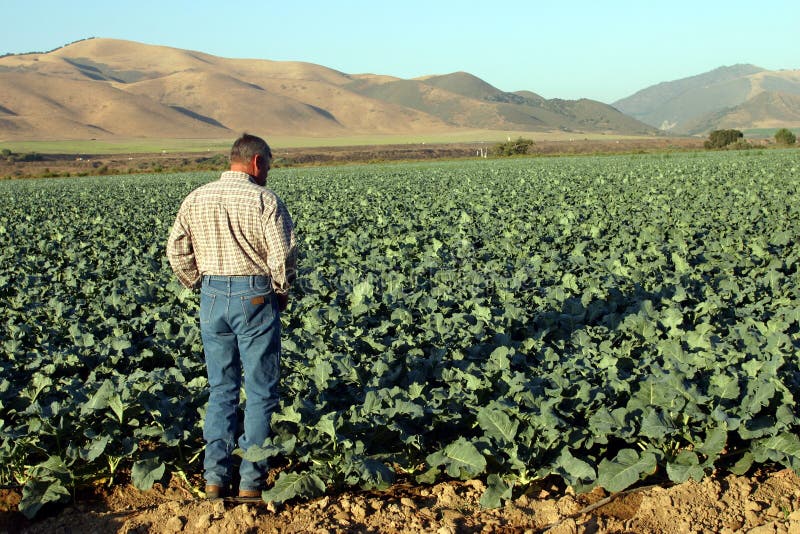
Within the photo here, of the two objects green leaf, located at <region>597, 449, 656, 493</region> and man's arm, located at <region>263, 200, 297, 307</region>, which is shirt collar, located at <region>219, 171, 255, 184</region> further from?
green leaf, located at <region>597, 449, 656, 493</region>

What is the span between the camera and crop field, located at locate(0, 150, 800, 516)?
15.0 feet

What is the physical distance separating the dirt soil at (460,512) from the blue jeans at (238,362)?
25 cm

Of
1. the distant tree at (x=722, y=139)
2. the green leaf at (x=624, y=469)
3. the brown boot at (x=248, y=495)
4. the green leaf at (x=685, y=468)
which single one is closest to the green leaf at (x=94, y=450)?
the brown boot at (x=248, y=495)

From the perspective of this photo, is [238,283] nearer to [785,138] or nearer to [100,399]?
[100,399]

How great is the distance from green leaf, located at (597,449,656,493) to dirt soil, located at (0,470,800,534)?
0.17 m

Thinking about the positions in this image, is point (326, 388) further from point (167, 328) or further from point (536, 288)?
point (536, 288)

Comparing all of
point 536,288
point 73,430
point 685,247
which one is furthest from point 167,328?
point 685,247

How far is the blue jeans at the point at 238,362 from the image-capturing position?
4352 mm

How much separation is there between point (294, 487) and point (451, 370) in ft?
5.21

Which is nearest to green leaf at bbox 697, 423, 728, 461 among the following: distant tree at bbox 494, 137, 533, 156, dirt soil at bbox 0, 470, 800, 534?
dirt soil at bbox 0, 470, 800, 534

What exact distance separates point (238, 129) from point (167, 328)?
177 metres

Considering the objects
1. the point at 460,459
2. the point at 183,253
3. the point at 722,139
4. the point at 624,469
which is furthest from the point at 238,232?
the point at 722,139

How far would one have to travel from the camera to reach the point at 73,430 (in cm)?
494

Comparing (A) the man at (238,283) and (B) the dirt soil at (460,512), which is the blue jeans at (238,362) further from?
(B) the dirt soil at (460,512)
